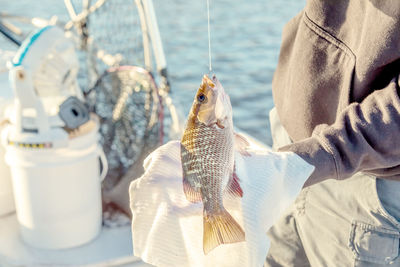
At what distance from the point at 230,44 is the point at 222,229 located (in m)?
8.67

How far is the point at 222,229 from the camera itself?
1.43 metres

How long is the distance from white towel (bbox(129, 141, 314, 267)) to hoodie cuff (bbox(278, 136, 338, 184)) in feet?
0.09

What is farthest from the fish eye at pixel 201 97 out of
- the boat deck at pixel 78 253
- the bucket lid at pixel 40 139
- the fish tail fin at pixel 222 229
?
the boat deck at pixel 78 253

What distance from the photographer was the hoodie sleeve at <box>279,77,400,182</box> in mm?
1529

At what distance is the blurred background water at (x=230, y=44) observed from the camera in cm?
780

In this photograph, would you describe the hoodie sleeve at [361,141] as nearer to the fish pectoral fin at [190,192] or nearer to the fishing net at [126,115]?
the fish pectoral fin at [190,192]

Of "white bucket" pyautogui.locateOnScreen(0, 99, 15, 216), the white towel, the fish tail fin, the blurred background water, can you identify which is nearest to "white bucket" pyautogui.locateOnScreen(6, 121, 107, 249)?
"white bucket" pyautogui.locateOnScreen(0, 99, 15, 216)

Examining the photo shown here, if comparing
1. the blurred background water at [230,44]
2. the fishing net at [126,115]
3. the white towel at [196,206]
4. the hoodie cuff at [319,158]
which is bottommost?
the blurred background water at [230,44]

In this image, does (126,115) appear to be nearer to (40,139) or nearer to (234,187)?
(40,139)

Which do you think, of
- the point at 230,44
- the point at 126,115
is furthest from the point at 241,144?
the point at 230,44

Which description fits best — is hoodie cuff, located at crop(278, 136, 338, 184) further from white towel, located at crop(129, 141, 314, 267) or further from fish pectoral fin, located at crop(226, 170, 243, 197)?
fish pectoral fin, located at crop(226, 170, 243, 197)

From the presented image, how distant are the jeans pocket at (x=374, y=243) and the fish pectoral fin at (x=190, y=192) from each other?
0.67m

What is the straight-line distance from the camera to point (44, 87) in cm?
288

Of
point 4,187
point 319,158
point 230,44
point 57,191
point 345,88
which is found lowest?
point 230,44
